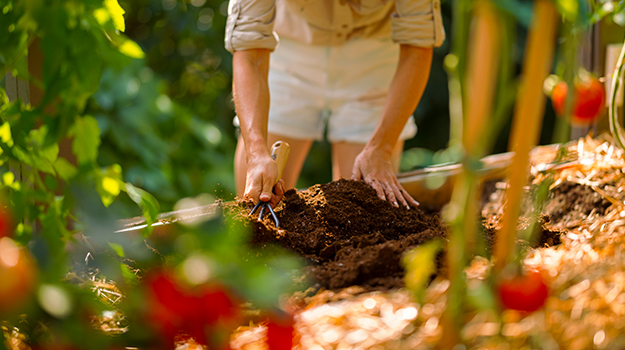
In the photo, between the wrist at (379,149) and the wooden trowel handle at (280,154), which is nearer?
the wooden trowel handle at (280,154)

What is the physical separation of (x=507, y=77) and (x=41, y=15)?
1.12 feet

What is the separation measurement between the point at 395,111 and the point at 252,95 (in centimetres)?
31

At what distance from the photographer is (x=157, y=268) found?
35 cm

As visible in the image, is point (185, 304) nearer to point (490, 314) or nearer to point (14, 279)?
point (14, 279)

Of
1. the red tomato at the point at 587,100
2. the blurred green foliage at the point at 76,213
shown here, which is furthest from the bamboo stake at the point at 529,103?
the red tomato at the point at 587,100

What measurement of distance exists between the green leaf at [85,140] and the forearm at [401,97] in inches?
27.3

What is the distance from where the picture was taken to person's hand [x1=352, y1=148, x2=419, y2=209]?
38.5 inches

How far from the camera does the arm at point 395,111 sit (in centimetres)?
106

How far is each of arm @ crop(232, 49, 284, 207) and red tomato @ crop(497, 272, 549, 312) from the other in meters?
0.53

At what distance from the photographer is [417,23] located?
42.9 inches

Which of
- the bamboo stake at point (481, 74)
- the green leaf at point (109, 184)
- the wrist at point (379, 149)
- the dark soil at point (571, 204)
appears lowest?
the dark soil at point (571, 204)

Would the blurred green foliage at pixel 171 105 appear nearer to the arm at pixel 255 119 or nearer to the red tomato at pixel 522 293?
the arm at pixel 255 119

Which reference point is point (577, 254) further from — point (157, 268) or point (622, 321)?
point (157, 268)

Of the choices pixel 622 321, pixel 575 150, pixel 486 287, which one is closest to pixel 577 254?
pixel 622 321
